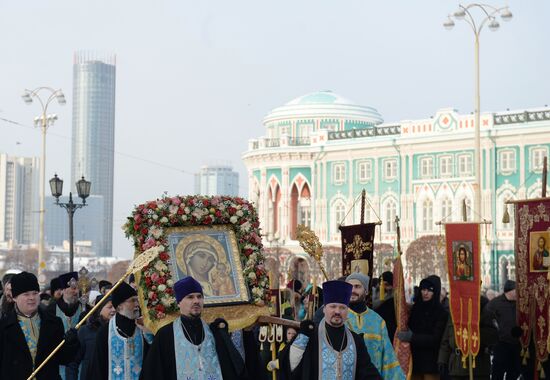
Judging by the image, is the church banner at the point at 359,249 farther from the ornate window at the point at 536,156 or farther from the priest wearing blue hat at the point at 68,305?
the ornate window at the point at 536,156

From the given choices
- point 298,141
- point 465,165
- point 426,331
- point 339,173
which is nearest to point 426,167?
point 465,165

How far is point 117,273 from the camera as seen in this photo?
107 m

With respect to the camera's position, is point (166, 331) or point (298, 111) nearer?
point (166, 331)

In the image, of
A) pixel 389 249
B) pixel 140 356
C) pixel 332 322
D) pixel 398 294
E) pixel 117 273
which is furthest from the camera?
pixel 117 273

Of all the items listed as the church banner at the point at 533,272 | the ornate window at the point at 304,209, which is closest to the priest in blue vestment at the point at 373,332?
the church banner at the point at 533,272

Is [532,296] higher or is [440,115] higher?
[440,115]

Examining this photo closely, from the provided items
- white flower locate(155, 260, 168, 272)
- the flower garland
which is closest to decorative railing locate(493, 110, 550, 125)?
the flower garland

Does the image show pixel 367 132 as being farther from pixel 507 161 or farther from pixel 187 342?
pixel 187 342

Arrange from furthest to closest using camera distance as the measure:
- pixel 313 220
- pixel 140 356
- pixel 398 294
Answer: pixel 313 220, pixel 398 294, pixel 140 356

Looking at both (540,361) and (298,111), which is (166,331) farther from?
(298,111)

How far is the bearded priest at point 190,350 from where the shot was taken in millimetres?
8070

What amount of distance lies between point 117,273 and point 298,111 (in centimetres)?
3971

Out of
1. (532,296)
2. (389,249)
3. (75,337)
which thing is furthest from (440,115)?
(75,337)

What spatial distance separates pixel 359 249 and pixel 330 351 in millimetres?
7416
